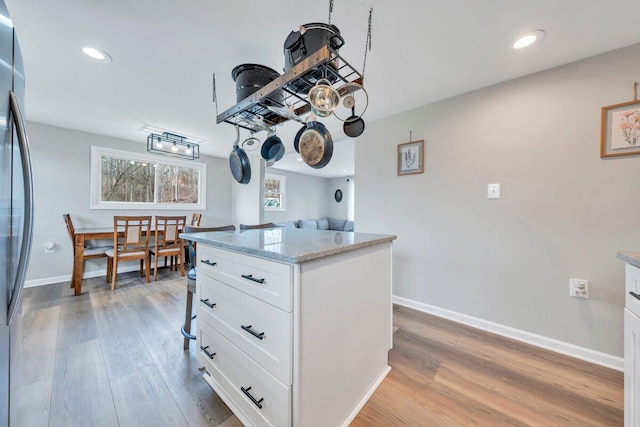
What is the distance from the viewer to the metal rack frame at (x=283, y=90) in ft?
3.36

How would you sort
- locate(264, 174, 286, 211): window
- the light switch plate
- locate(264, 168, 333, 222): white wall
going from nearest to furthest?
the light switch plate → locate(264, 174, 286, 211): window → locate(264, 168, 333, 222): white wall

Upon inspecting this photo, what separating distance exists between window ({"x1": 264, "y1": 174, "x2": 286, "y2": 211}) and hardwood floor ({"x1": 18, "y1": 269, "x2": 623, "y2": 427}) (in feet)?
13.9

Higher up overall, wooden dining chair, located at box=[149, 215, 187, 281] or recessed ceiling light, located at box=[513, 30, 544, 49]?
recessed ceiling light, located at box=[513, 30, 544, 49]

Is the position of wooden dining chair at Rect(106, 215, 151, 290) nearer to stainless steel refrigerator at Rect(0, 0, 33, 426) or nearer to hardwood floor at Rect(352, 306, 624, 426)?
stainless steel refrigerator at Rect(0, 0, 33, 426)

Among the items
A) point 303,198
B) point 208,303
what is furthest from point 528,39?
point 303,198

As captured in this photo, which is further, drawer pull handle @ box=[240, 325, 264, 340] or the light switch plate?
the light switch plate

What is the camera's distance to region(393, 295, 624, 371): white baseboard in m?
1.58

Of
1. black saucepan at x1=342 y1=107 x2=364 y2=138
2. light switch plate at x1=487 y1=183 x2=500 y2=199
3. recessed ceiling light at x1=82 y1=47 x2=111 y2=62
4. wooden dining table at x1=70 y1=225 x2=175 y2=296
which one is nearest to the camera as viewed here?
black saucepan at x1=342 y1=107 x2=364 y2=138

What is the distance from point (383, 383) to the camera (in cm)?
142

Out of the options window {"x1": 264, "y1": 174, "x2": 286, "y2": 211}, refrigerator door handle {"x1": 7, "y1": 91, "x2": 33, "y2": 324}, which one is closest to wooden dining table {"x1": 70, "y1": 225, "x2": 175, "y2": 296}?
refrigerator door handle {"x1": 7, "y1": 91, "x2": 33, "y2": 324}

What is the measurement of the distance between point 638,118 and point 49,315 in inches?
193

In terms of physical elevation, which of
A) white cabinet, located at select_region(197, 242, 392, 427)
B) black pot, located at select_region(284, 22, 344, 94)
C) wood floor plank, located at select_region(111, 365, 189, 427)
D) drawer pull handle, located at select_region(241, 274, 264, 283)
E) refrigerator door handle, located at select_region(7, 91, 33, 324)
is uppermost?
black pot, located at select_region(284, 22, 344, 94)

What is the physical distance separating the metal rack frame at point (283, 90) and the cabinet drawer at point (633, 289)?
4.43 feet

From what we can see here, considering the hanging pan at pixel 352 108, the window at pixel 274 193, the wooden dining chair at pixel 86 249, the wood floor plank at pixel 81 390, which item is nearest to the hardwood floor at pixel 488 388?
the wood floor plank at pixel 81 390
